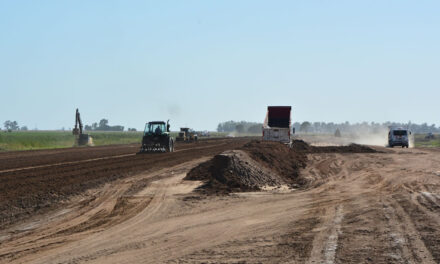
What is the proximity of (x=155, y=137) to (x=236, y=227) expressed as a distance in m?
28.5

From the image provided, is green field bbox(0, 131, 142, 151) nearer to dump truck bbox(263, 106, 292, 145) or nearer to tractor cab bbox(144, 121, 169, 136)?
tractor cab bbox(144, 121, 169, 136)

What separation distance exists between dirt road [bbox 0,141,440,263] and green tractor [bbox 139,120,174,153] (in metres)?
20.6

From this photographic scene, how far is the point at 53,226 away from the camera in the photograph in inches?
452

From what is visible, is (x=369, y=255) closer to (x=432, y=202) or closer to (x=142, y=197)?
(x=432, y=202)

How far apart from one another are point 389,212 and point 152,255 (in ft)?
20.4

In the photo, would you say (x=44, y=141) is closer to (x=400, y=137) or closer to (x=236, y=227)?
(x=400, y=137)

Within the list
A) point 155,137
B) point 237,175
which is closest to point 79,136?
point 155,137

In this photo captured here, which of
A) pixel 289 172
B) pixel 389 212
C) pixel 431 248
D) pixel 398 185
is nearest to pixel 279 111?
pixel 289 172

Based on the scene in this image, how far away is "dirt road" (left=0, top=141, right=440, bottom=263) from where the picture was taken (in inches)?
331

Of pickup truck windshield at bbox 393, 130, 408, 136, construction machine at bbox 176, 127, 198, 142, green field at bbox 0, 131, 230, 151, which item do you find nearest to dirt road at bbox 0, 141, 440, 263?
green field at bbox 0, 131, 230, 151

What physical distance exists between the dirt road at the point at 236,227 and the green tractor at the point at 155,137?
20568mm

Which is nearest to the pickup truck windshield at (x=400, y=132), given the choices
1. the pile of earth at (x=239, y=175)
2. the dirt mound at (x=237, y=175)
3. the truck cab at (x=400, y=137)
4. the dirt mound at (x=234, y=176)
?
the truck cab at (x=400, y=137)

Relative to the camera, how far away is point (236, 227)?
10.8 meters

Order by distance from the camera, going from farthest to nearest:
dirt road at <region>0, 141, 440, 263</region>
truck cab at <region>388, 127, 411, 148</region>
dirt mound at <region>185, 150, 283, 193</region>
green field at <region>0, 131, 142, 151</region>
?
1. truck cab at <region>388, 127, 411, 148</region>
2. green field at <region>0, 131, 142, 151</region>
3. dirt mound at <region>185, 150, 283, 193</region>
4. dirt road at <region>0, 141, 440, 263</region>
